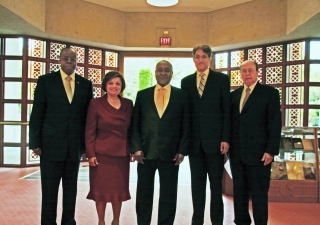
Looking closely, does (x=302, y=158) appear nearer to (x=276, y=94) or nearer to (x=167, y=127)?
(x=276, y=94)

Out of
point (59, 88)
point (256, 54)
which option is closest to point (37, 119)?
point (59, 88)

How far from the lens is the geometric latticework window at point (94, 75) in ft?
24.3

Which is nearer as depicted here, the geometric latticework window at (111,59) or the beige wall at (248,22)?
the beige wall at (248,22)

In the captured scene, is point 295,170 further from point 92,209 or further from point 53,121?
point 53,121

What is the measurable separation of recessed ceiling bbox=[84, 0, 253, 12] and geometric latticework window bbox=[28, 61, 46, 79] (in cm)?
172

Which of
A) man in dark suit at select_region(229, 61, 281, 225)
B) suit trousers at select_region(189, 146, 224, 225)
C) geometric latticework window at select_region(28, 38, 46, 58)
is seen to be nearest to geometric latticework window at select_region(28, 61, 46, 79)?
geometric latticework window at select_region(28, 38, 46, 58)

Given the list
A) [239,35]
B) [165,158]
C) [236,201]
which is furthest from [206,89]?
[239,35]

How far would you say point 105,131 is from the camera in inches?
109

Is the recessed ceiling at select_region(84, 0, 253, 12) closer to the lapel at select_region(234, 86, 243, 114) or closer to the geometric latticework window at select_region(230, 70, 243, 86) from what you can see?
the geometric latticework window at select_region(230, 70, 243, 86)

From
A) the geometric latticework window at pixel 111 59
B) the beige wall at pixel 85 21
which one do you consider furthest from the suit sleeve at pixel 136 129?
the geometric latticework window at pixel 111 59

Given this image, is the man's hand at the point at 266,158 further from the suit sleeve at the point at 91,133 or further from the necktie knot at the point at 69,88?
the necktie knot at the point at 69,88

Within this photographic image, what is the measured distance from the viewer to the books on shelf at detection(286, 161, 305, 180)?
4.25 m

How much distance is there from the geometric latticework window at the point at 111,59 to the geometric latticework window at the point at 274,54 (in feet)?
11.6

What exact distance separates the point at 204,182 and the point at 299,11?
402 centimetres
